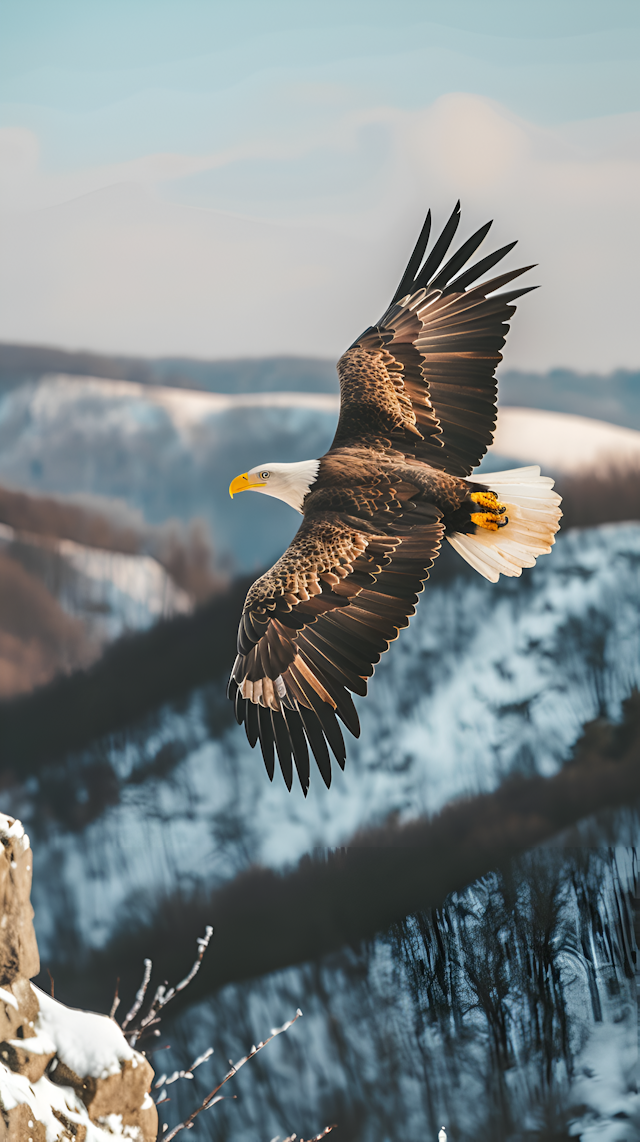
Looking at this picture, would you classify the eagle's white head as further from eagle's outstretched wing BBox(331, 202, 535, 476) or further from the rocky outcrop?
the rocky outcrop

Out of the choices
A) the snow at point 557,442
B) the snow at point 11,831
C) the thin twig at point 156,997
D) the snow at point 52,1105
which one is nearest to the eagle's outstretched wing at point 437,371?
the snow at point 11,831

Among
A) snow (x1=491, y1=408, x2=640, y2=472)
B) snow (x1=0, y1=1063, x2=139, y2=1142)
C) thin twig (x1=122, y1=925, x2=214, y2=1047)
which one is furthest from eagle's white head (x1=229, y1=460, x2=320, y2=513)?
snow (x1=491, y1=408, x2=640, y2=472)

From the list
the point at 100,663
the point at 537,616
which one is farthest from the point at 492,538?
the point at 100,663

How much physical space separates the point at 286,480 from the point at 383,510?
36cm

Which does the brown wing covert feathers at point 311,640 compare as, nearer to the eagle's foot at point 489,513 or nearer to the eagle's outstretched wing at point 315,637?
the eagle's outstretched wing at point 315,637

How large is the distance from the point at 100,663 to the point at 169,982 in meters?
1.86

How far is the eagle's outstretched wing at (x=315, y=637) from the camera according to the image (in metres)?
2.24

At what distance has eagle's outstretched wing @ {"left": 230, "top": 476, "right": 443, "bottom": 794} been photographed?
224cm

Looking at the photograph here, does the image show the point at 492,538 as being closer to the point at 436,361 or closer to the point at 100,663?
the point at 436,361

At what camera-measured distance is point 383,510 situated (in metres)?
2.47

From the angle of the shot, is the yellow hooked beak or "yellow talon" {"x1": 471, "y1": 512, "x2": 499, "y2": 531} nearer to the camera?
"yellow talon" {"x1": 471, "y1": 512, "x2": 499, "y2": 531}

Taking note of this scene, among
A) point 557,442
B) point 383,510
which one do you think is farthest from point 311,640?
point 557,442

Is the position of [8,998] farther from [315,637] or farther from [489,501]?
[489,501]

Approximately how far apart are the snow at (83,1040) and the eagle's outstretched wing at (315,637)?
85 centimetres
